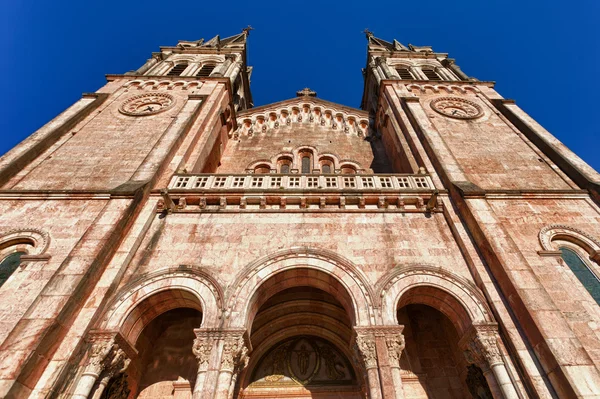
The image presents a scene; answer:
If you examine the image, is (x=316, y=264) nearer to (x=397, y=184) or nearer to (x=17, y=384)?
(x=397, y=184)

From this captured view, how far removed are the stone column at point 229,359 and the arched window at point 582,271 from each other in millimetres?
8928

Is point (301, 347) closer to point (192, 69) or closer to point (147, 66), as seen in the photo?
point (192, 69)

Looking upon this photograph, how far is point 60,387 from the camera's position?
6.23 meters

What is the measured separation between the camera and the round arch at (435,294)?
772 centimetres

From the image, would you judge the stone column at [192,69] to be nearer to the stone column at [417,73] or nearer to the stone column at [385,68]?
the stone column at [385,68]

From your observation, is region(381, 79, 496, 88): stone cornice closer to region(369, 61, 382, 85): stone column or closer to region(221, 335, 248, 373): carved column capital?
region(369, 61, 382, 85): stone column

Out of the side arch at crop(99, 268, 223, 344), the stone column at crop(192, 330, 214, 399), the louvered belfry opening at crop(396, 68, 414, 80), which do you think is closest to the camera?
the stone column at crop(192, 330, 214, 399)

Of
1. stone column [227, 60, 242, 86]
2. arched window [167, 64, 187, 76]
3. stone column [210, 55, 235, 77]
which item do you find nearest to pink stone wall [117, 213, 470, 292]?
stone column [210, 55, 235, 77]

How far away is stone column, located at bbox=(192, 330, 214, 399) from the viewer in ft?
22.0

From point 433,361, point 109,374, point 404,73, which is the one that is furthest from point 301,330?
point 404,73

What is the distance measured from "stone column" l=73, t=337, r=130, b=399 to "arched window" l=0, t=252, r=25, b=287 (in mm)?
3447

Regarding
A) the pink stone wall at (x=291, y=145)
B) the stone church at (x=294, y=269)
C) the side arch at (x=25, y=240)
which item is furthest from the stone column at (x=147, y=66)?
the side arch at (x=25, y=240)

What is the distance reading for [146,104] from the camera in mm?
16375

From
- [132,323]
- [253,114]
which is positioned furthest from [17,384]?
[253,114]
